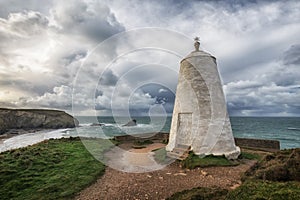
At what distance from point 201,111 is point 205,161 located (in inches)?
124

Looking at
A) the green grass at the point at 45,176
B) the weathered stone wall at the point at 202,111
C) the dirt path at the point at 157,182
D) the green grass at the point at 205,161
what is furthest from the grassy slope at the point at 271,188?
the weathered stone wall at the point at 202,111

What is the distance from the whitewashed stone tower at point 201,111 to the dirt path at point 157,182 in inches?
70.6

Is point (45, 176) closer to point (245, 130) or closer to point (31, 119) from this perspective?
point (31, 119)

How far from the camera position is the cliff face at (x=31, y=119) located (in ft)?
166

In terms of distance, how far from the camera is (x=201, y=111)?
11719 millimetres

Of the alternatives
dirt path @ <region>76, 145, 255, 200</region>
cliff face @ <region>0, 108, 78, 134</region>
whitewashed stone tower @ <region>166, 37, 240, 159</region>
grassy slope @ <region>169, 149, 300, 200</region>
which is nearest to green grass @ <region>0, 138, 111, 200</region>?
→ dirt path @ <region>76, 145, 255, 200</region>

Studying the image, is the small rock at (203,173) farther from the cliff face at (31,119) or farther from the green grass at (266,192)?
the cliff face at (31,119)

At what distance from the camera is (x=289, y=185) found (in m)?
3.62

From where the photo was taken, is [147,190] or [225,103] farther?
[225,103]

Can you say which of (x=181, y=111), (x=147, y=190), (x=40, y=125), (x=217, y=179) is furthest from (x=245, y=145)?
(x=40, y=125)

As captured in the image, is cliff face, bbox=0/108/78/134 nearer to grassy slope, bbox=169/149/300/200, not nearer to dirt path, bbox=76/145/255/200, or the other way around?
dirt path, bbox=76/145/255/200

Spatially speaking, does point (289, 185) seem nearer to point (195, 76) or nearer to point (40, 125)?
point (195, 76)

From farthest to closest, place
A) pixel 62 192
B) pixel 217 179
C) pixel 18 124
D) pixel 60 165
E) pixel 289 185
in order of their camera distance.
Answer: pixel 18 124 → pixel 60 165 → pixel 217 179 → pixel 62 192 → pixel 289 185

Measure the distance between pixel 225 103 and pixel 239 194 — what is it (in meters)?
9.51
